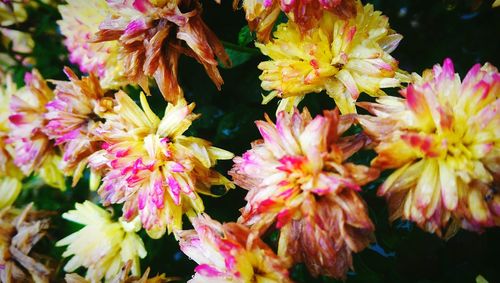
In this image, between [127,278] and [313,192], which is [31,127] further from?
[313,192]

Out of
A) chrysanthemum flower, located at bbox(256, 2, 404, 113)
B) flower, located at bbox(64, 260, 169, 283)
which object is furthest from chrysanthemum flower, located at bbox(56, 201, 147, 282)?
chrysanthemum flower, located at bbox(256, 2, 404, 113)

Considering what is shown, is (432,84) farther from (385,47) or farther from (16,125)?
(16,125)

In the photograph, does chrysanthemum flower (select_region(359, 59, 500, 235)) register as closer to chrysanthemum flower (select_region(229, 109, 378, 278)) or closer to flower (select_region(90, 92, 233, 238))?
chrysanthemum flower (select_region(229, 109, 378, 278))

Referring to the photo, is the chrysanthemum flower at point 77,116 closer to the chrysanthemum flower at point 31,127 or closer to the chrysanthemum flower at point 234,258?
the chrysanthemum flower at point 31,127

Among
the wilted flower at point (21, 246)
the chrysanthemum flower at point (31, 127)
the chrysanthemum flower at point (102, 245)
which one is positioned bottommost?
the wilted flower at point (21, 246)

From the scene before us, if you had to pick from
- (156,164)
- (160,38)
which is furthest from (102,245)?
(160,38)

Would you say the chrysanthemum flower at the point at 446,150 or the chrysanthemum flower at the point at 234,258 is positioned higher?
the chrysanthemum flower at the point at 446,150

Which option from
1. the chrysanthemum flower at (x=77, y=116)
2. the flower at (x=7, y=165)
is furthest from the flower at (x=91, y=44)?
the flower at (x=7, y=165)
